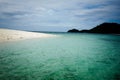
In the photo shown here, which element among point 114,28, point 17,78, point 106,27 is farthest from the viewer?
point 106,27

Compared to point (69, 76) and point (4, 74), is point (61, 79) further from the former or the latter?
point (4, 74)

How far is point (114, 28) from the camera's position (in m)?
138

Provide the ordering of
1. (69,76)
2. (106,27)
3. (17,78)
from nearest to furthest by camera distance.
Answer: (17,78) → (69,76) → (106,27)

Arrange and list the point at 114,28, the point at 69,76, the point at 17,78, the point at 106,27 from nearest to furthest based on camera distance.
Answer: the point at 17,78 → the point at 69,76 → the point at 114,28 → the point at 106,27

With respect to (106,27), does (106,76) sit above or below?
below

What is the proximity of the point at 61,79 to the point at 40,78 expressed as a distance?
1093 millimetres

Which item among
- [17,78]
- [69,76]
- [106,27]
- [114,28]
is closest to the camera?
[17,78]

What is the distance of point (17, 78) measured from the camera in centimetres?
574

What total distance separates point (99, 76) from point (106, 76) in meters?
0.38

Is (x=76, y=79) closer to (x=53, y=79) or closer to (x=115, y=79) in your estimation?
(x=53, y=79)

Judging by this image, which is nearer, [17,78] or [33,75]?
[17,78]

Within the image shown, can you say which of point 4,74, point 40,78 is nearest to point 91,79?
point 40,78

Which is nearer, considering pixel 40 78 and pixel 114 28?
pixel 40 78

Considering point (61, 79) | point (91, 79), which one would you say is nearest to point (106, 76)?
point (91, 79)
